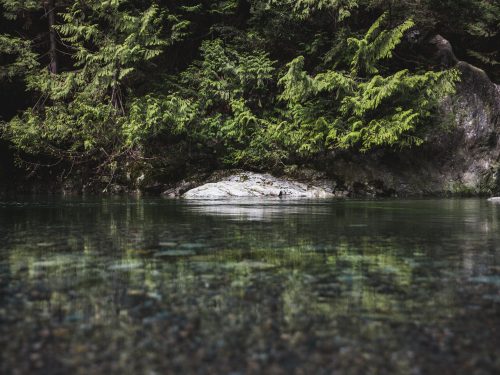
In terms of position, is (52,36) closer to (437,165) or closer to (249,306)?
(437,165)

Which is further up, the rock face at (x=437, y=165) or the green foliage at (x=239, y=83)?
the green foliage at (x=239, y=83)

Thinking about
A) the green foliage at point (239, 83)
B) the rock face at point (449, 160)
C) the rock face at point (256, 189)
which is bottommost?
the rock face at point (256, 189)

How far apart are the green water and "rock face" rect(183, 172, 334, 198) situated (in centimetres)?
844

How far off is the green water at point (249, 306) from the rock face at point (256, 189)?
27.7 feet

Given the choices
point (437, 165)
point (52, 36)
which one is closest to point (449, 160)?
point (437, 165)

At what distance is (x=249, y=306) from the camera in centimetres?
161

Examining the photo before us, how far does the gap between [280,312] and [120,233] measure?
246cm

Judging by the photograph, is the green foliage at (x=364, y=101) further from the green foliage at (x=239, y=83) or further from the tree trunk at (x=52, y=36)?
the tree trunk at (x=52, y=36)

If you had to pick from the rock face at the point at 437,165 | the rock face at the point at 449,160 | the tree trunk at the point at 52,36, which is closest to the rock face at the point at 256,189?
the rock face at the point at 437,165

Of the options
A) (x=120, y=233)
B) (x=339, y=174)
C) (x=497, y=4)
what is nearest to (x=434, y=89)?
(x=339, y=174)

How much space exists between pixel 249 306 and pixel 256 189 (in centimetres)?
1050

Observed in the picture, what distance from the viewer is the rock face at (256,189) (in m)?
11.7

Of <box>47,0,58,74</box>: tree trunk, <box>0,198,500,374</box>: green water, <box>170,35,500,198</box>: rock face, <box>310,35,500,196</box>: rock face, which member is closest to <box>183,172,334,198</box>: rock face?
<box>170,35,500,198</box>: rock face

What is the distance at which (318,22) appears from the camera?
14.8 metres
